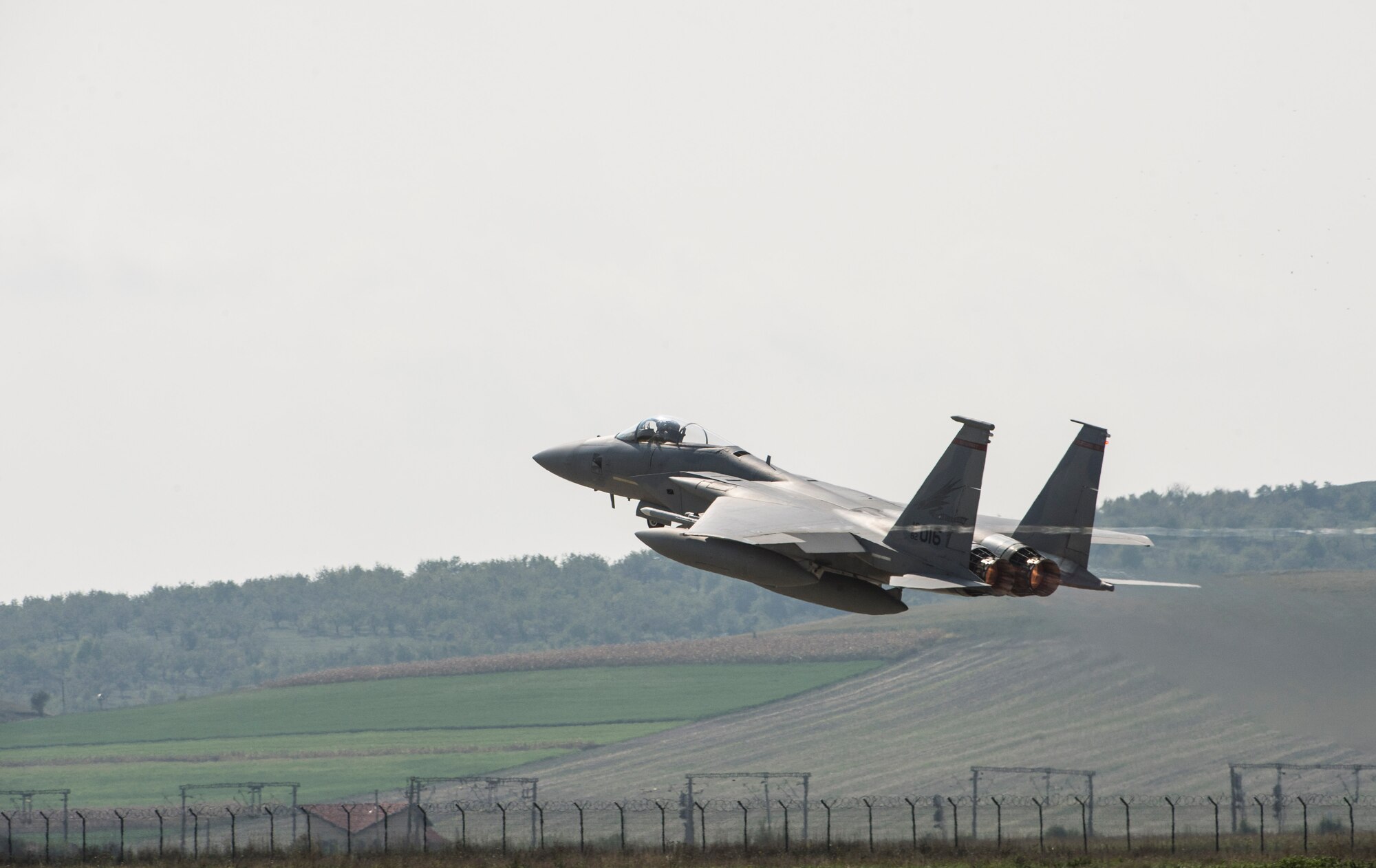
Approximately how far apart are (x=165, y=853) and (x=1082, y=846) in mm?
35864

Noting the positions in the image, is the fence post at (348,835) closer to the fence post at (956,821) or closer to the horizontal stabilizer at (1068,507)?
the fence post at (956,821)

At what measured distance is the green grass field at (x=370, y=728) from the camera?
146000 mm

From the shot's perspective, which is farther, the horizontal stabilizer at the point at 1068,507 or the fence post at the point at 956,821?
the fence post at the point at 956,821

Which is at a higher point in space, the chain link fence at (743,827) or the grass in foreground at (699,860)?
the grass in foreground at (699,860)

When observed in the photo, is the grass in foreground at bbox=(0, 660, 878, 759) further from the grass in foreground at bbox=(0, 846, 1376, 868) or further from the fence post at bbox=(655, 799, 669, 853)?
the grass in foreground at bbox=(0, 846, 1376, 868)

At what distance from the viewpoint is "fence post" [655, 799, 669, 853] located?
59.5 meters

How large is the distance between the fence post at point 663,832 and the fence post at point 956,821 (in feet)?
35.9

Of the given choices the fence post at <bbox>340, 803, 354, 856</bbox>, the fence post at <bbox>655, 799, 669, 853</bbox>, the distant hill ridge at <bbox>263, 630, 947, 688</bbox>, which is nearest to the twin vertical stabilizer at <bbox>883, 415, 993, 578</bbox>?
the fence post at <bbox>655, 799, 669, 853</bbox>

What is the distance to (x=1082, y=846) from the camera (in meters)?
64.4

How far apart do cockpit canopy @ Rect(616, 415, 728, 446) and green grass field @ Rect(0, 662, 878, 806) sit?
102 m

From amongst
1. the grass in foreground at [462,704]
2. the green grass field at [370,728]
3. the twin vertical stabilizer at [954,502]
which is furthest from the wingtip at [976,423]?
the grass in foreground at [462,704]

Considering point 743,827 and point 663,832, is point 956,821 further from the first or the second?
point 743,827

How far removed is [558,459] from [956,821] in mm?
26502

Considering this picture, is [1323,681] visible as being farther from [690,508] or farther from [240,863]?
[240,863]
